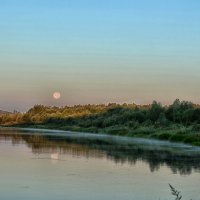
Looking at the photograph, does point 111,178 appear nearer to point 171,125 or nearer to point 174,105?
point 171,125

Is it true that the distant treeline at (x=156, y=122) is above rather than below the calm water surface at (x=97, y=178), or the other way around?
above

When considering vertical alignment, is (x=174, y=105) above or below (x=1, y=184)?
above

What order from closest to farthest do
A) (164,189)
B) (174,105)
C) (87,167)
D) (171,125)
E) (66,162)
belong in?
(164,189) < (87,167) < (66,162) < (171,125) < (174,105)

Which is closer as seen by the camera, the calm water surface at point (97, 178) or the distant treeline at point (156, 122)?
the calm water surface at point (97, 178)

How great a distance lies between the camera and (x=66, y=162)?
81.4 ft

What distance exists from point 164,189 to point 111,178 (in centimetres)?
308

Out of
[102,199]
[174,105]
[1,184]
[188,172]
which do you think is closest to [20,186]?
Result: [1,184]

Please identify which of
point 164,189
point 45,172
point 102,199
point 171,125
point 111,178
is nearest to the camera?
point 102,199

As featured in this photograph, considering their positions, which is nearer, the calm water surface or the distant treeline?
the calm water surface

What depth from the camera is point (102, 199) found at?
14398 millimetres

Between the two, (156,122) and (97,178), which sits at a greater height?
(156,122)

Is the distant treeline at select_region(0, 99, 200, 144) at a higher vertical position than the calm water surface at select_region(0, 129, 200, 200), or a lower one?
higher

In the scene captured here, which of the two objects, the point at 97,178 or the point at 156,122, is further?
the point at 156,122

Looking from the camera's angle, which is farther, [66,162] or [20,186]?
[66,162]
